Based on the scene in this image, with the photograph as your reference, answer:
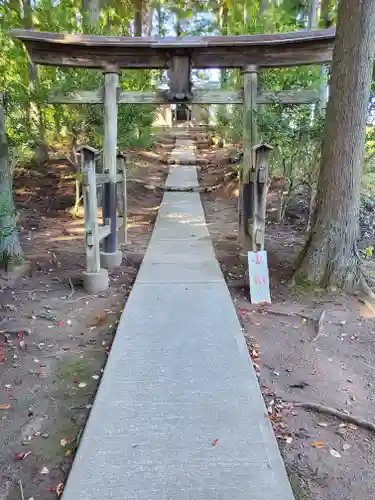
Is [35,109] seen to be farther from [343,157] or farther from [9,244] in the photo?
[343,157]

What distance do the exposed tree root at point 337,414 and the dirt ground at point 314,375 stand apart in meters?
0.03

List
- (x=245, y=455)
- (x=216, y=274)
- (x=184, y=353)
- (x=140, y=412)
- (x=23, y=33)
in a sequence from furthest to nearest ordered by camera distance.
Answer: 1. (x=23, y=33)
2. (x=216, y=274)
3. (x=184, y=353)
4. (x=140, y=412)
5. (x=245, y=455)

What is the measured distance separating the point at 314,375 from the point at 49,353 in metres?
2.14

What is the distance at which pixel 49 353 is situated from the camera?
369 cm

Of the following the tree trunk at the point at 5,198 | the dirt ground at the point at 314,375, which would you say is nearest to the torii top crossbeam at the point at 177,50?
the tree trunk at the point at 5,198

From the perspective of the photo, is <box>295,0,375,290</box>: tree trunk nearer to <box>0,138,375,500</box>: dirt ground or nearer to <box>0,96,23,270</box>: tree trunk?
<box>0,138,375,500</box>: dirt ground

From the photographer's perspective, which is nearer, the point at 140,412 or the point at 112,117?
the point at 140,412

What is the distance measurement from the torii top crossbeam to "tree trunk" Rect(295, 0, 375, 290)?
166 centimetres

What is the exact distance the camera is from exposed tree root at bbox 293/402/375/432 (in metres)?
2.68

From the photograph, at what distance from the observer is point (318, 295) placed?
4645mm

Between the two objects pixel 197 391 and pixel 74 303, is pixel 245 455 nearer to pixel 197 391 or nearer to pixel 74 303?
pixel 197 391

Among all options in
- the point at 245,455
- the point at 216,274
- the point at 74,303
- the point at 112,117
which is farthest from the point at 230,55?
the point at 245,455

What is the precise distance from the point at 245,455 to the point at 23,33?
5.87m

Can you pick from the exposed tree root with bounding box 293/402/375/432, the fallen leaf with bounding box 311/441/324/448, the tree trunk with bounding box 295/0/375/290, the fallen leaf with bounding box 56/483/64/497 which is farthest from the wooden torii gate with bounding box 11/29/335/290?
the fallen leaf with bounding box 56/483/64/497
